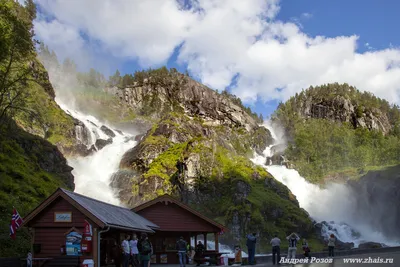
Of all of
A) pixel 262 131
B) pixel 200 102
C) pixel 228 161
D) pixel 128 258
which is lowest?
pixel 128 258

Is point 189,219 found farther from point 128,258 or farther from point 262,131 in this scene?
point 262,131

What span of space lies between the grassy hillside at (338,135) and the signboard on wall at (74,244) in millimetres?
90010

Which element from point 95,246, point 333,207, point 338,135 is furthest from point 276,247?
point 338,135

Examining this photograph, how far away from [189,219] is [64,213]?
532 inches

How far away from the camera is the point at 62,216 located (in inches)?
826

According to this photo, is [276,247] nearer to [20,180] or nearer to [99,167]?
[20,180]

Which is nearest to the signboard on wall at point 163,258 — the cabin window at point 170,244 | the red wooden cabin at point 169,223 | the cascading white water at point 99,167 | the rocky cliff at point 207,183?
the red wooden cabin at point 169,223

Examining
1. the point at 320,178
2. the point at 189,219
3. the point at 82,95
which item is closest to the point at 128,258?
the point at 189,219

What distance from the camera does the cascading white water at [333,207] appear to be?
68688 millimetres

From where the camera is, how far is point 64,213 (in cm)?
2094

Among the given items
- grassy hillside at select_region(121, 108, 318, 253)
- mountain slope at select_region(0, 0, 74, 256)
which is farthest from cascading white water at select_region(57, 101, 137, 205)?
mountain slope at select_region(0, 0, 74, 256)

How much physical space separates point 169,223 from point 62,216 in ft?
40.2

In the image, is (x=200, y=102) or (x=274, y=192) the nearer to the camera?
(x=274, y=192)

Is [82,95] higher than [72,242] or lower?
higher
